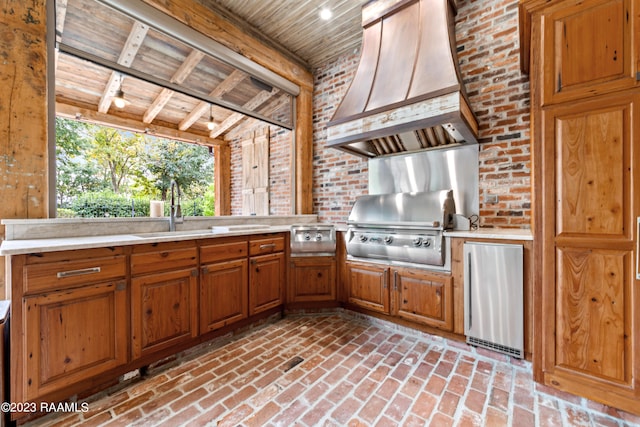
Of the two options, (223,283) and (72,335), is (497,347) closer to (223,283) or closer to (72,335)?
(223,283)

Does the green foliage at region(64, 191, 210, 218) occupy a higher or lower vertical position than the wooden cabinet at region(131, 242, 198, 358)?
higher

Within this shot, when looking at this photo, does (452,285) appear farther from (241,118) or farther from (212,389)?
(241,118)

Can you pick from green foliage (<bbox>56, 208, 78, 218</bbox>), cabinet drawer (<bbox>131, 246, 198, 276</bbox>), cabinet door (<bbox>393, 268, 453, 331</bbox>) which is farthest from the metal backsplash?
green foliage (<bbox>56, 208, 78, 218</bbox>)

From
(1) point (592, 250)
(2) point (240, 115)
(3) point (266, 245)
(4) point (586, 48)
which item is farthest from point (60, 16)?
(1) point (592, 250)

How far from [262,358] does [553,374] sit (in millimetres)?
1873

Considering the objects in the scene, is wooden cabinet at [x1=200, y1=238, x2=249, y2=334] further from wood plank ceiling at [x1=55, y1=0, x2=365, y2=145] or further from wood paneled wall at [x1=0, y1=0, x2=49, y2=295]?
wood plank ceiling at [x1=55, y1=0, x2=365, y2=145]

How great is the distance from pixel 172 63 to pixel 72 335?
2.66m

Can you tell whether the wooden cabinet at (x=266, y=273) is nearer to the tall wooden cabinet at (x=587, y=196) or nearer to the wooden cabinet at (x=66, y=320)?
the wooden cabinet at (x=66, y=320)

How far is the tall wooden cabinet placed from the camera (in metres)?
1.32

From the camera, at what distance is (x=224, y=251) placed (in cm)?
222

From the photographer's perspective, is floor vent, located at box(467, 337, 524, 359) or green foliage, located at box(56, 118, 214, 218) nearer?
floor vent, located at box(467, 337, 524, 359)

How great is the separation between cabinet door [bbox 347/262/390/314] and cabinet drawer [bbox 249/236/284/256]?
2.51ft

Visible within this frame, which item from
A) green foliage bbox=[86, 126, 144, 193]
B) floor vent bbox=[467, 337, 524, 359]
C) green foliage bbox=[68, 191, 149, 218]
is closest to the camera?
floor vent bbox=[467, 337, 524, 359]

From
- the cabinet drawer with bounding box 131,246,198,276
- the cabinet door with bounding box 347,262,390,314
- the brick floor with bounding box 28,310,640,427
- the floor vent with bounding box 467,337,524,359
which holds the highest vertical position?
the cabinet drawer with bounding box 131,246,198,276
